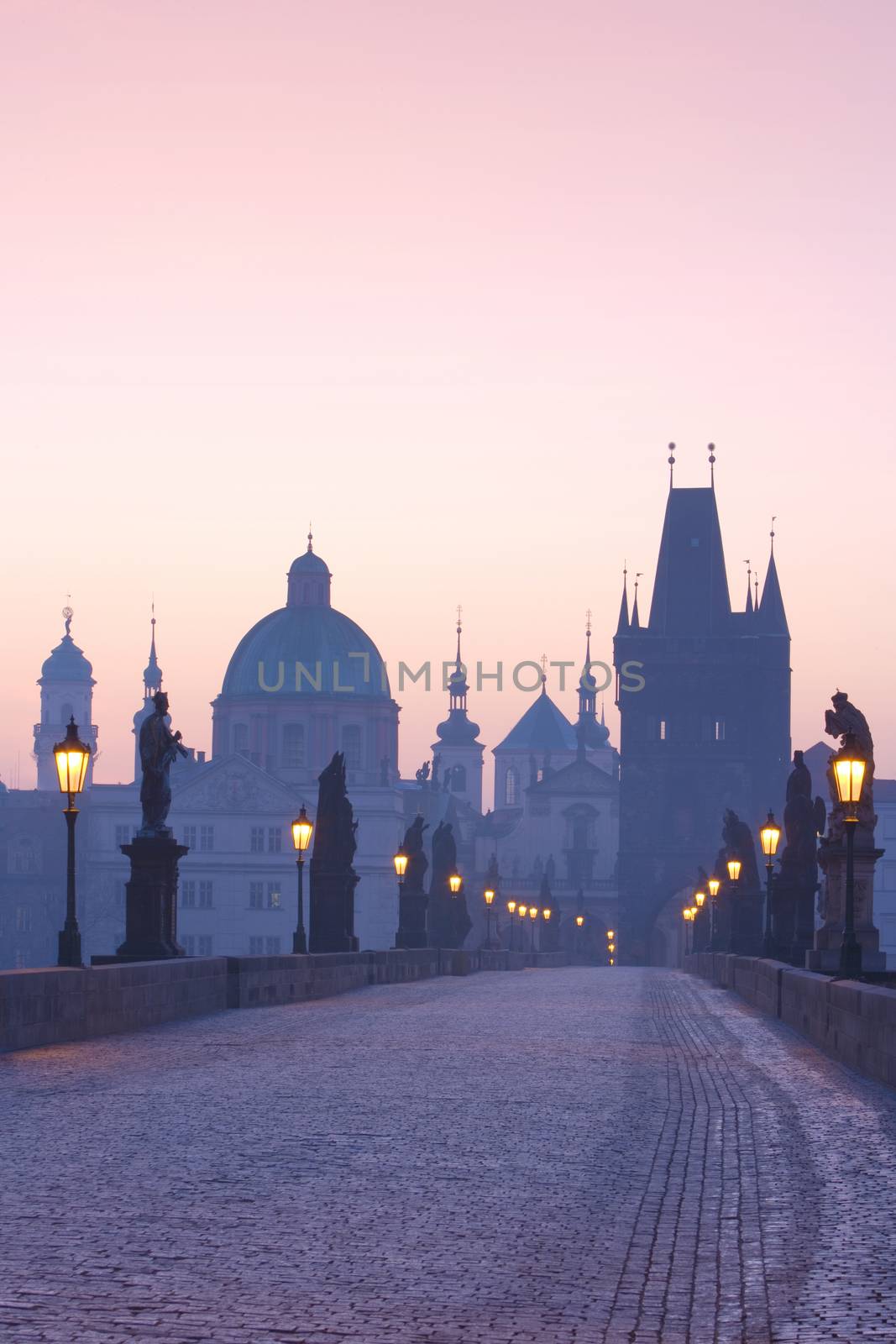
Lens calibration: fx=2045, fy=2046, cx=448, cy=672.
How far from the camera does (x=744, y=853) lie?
2056 inches

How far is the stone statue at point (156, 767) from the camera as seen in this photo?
2831 cm

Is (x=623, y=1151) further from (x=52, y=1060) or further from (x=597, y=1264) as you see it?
(x=52, y=1060)

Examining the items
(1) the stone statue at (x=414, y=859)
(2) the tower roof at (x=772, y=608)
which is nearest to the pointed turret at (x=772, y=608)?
(2) the tower roof at (x=772, y=608)

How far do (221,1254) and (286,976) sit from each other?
2289cm

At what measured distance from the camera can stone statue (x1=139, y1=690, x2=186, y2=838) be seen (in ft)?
92.9

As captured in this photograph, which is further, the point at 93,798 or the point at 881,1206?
the point at 93,798

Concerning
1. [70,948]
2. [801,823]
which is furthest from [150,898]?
[801,823]

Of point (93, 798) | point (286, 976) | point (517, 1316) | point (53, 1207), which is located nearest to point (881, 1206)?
point (517, 1316)

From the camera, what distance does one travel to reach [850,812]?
23109 mm

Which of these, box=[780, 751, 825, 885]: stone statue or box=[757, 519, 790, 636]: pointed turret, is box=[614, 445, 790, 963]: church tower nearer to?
box=[757, 519, 790, 636]: pointed turret

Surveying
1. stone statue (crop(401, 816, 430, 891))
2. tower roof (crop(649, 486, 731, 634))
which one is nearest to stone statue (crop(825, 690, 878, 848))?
stone statue (crop(401, 816, 430, 891))

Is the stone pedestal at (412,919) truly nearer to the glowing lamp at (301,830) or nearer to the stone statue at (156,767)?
the glowing lamp at (301,830)

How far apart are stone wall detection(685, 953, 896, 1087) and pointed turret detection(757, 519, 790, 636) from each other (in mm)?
116588

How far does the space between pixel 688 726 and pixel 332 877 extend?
333 ft
